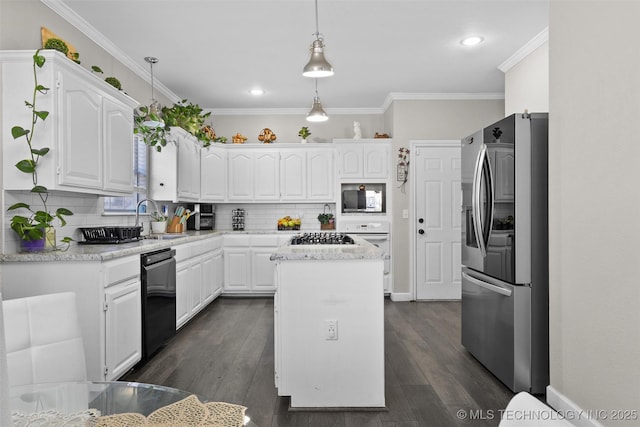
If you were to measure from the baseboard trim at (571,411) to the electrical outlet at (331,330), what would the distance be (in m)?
1.30

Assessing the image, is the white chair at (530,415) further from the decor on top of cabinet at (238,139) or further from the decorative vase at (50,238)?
the decor on top of cabinet at (238,139)

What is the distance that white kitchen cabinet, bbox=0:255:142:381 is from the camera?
2506mm

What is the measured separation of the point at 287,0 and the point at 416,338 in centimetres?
304

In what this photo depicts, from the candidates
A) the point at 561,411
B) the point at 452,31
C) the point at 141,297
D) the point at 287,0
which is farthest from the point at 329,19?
the point at 561,411

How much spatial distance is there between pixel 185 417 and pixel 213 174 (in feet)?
16.7

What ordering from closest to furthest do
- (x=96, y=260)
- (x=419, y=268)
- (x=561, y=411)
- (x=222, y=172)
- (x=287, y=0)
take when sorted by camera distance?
1. (x=561, y=411)
2. (x=96, y=260)
3. (x=287, y=0)
4. (x=419, y=268)
5. (x=222, y=172)

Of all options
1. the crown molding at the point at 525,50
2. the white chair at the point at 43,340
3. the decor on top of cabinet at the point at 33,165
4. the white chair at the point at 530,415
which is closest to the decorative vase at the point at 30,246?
the decor on top of cabinet at the point at 33,165

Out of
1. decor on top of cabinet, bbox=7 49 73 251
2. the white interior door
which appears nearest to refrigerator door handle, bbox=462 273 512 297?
the white interior door

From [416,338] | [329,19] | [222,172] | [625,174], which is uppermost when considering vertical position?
[329,19]

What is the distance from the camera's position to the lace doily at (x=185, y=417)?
980 millimetres

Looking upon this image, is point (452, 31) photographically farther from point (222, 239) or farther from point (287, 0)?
point (222, 239)

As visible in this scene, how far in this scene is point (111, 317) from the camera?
270 centimetres

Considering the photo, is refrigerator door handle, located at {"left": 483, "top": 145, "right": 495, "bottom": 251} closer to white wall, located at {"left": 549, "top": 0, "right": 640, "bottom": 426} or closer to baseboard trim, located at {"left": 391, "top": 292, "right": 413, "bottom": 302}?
white wall, located at {"left": 549, "top": 0, "right": 640, "bottom": 426}

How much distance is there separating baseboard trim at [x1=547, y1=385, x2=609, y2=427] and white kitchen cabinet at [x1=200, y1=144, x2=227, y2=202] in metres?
4.61
